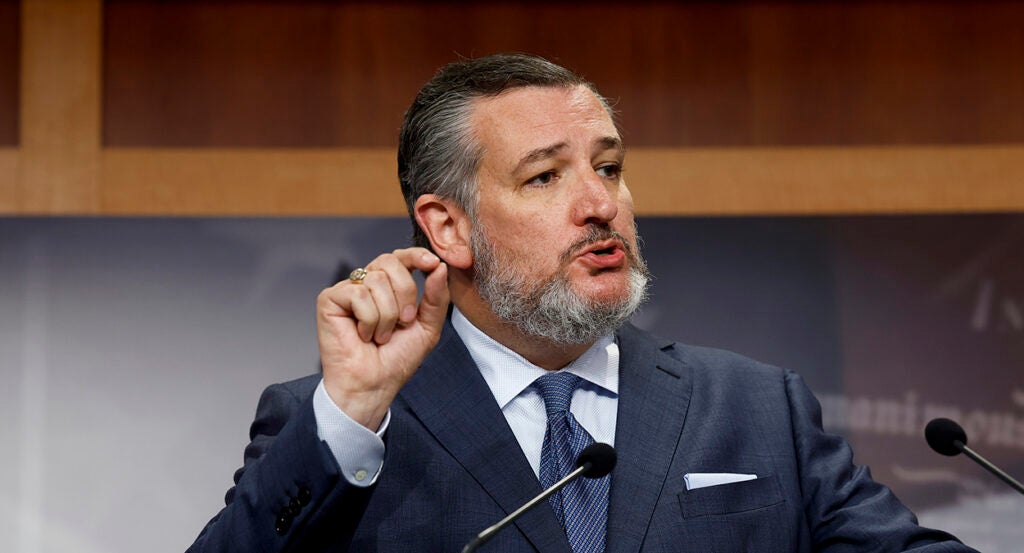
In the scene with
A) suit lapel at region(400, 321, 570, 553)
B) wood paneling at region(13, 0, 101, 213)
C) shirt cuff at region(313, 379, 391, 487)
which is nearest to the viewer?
shirt cuff at region(313, 379, 391, 487)

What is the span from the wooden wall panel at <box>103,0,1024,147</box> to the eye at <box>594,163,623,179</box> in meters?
0.89

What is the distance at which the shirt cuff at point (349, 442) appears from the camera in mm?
1710

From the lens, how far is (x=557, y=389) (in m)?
2.03

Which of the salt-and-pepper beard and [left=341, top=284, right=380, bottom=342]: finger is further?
the salt-and-pepper beard

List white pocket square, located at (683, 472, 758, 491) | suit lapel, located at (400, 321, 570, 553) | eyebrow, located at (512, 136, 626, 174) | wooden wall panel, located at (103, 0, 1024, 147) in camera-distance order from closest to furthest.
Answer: suit lapel, located at (400, 321, 570, 553) → white pocket square, located at (683, 472, 758, 491) → eyebrow, located at (512, 136, 626, 174) → wooden wall panel, located at (103, 0, 1024, 147)

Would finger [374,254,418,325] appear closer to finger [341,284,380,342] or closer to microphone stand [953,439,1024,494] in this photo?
finger [341,284,380,342]

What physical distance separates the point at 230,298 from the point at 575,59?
103cm

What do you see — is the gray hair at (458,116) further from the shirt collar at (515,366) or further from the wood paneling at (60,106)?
the wood paneling at (60,106)

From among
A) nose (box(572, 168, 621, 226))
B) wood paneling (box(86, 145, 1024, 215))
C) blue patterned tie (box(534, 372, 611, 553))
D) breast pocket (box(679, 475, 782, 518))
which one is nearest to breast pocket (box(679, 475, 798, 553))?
breast pocket (box(679, 475, 782, 518))

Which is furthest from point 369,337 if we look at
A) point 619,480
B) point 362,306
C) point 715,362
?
point 715,362

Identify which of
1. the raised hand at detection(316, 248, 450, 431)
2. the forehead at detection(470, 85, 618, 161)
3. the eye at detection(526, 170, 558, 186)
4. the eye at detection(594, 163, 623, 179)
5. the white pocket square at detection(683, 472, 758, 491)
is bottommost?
the white pocket square at detection(683, 472, 758, 491)

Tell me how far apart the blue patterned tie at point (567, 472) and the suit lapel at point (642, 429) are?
0.03 m

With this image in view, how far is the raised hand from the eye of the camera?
5.69 feet

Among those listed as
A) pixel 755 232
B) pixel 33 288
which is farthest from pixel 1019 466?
pixel 33 288
